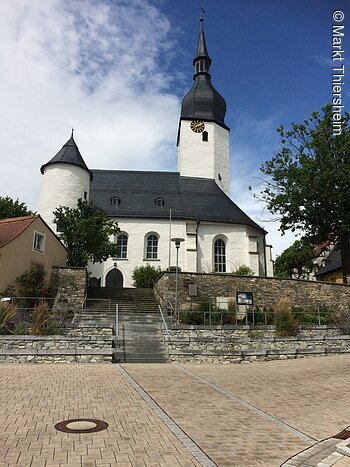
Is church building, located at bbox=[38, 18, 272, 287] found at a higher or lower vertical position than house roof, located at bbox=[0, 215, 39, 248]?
higher

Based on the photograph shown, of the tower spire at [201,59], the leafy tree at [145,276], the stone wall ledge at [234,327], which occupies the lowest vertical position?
the stone wall ledge at [234,327]

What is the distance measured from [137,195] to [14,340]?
26252 mm

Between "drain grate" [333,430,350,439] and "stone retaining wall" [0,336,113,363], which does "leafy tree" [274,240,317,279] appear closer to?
"stone retaining wall" [0,336,113,363]

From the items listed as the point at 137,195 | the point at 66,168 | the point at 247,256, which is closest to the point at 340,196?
the point at 247,256

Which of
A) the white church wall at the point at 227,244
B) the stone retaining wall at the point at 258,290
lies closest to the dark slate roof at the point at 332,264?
the white church wall at the point at 227,244

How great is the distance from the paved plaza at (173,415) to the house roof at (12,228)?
346 inches

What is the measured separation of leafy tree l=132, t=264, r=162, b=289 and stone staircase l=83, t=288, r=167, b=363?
16.6 ft

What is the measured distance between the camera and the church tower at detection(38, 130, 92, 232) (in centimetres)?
3391

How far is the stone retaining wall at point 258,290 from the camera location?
2169 centimetres

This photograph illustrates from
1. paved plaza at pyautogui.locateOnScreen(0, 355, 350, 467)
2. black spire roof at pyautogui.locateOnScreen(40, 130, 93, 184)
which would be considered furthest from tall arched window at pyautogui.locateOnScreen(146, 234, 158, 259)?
paved plaza at pyautogui.locateOnScreen(0, 355, 350, 467)

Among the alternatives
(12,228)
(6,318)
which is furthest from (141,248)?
(6,318)

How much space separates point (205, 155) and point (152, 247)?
12864 millimetres

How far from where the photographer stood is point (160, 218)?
117 ft

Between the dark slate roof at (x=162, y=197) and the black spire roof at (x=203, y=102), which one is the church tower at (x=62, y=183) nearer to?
the dark slate roof at (x=162, y=197)
